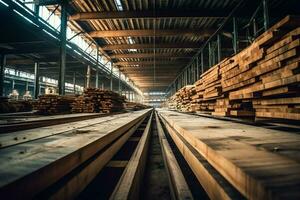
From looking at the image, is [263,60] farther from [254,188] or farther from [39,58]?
[39,58]

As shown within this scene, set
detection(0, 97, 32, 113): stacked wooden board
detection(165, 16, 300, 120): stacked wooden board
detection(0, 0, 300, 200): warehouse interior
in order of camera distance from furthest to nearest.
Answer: detection(0, 97, 32, 113): stacked wooden board < detection(165, 16, 300, 120): stacked wooden board < detection(0, 0, 300, 200): warehouse interior

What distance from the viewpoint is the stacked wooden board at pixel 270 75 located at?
2723 mm

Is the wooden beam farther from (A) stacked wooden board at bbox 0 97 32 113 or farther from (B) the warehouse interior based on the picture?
(A) stacked wooden board at bbox 0 97 32 113

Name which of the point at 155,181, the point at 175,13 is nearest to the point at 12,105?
the point at 155,181

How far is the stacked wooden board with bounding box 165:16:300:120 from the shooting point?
2.72m

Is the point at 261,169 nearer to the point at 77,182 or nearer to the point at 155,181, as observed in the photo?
the point at 77,182

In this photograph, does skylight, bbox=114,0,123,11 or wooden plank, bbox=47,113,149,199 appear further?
skylight, bbox=114,0,123,11

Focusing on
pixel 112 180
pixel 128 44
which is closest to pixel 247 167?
pixel 112 180

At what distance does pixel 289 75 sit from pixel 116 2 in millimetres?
8761

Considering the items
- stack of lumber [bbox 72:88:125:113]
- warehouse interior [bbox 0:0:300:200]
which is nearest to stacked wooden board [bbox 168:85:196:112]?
warehouse interior [bbox 0:0:300:200]

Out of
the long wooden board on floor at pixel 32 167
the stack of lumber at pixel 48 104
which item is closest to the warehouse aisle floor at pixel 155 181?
the long wooden board on floor at pixel 32 167

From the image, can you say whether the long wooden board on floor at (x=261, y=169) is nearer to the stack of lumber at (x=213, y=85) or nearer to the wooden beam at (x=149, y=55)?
the stack of lumber at (x=213, y=85)

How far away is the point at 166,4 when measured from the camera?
9.50 metres

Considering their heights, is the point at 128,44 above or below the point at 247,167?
above
